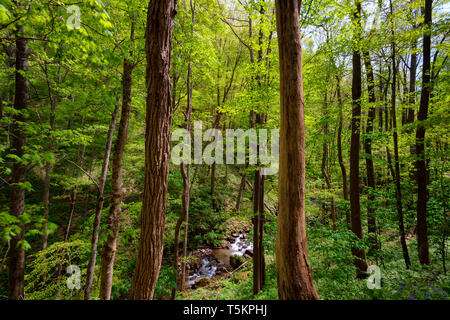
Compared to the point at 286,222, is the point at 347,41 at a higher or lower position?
higher

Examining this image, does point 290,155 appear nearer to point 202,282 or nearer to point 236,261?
point 202,282

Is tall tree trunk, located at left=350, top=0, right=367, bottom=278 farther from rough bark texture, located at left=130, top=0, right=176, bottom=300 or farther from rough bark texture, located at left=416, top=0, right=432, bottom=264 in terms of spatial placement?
rough bark texture, located at left=130, top=0, right=176, bottom=300

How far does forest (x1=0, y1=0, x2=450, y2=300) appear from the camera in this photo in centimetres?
236

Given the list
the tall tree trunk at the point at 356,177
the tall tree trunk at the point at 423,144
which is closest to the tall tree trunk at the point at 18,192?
the tall tree trunk at the point at 356,177

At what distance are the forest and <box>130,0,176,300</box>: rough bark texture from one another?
0.06ft

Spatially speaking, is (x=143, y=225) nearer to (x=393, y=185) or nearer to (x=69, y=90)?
(x=69, y=90)

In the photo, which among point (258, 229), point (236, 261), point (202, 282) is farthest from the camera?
point (236, 261)

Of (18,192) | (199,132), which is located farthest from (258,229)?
(199,132)

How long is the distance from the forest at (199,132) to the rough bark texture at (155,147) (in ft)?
0.06

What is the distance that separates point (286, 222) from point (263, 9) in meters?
6.91

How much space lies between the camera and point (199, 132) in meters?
13.6

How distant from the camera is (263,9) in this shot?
232 inches

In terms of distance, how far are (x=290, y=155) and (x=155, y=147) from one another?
1.82 meters
